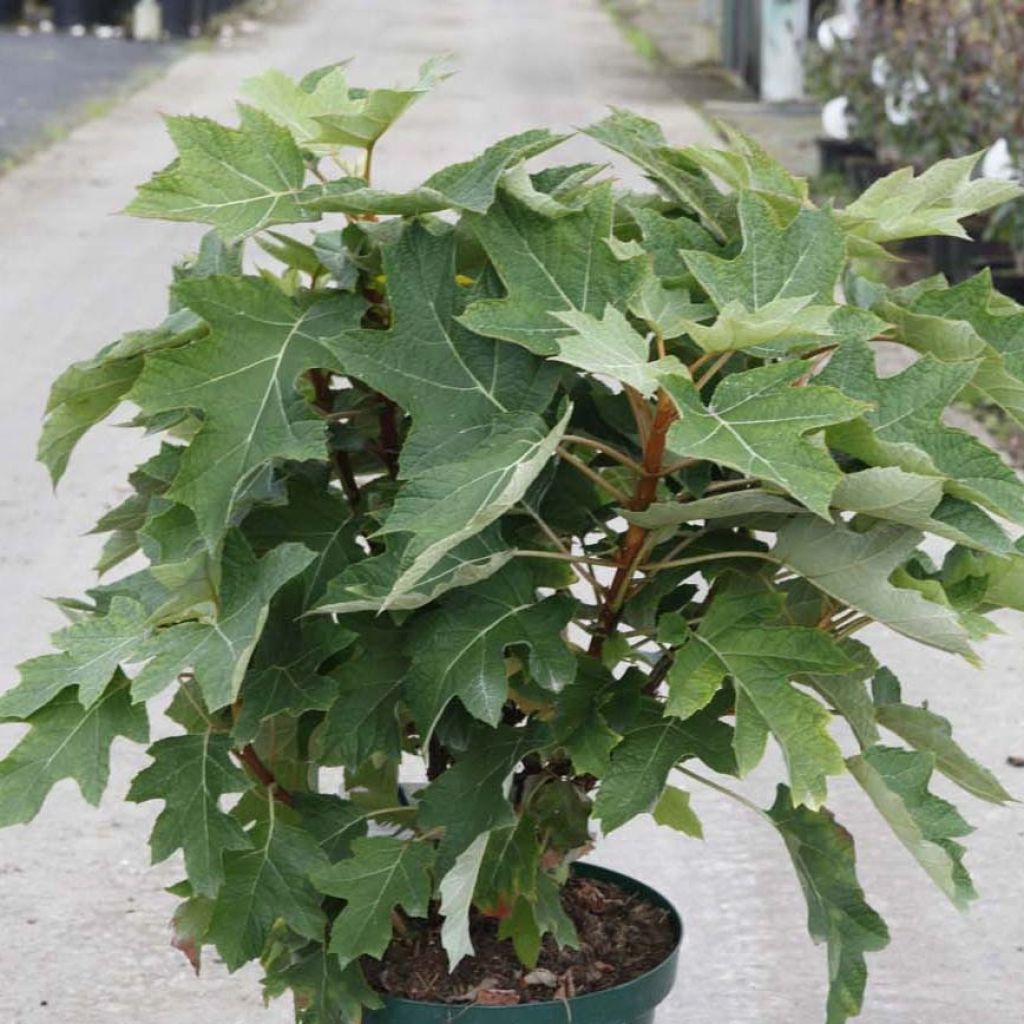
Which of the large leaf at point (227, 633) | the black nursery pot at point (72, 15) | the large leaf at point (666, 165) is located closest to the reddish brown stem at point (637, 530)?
the large leaf at point (666, 165)

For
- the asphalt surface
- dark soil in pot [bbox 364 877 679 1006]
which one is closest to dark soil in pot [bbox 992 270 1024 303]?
dark soil in pot [bbox 364 877 679 1006]

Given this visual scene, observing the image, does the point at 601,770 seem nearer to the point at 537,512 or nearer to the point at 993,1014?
the point at 537,512

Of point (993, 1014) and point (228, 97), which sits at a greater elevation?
point (993, 1014)

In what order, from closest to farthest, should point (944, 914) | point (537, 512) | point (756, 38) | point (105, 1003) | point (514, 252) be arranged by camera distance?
point (514, 252)
point (537, 512)
point (105, 1003)
point (944, 914)
point (756, 38)

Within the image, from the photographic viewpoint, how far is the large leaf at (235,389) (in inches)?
69.2

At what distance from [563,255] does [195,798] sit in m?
0.62

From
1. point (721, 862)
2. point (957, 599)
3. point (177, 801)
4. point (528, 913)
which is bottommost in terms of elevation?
point (721, 862)

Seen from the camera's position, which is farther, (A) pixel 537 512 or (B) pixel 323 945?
(B) pixel 323 945

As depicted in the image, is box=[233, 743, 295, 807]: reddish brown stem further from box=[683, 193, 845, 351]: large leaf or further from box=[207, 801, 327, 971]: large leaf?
box=[683, 193, 845, 351]: large leaf

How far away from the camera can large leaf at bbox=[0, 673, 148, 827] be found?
72.3 inches

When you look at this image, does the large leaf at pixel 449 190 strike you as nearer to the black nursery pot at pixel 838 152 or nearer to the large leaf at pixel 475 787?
the large leaf at pixel 475 787

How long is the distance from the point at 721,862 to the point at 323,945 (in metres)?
1.92

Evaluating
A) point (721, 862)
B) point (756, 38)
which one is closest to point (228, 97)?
point (756, 38)

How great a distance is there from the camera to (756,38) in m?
16.1
